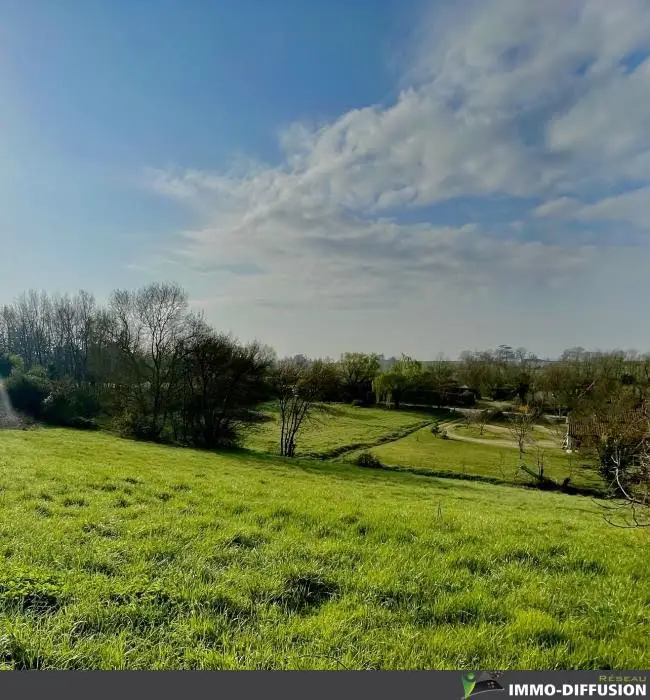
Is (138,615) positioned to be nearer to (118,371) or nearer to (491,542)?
(491,542)

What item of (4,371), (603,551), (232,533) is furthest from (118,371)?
(603,551)

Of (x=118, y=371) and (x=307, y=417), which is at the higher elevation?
(x=118, y=371)

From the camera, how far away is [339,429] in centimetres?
5431

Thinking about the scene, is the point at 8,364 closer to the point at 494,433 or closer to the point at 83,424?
the point at 83,424

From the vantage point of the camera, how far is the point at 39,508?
20.9 ft

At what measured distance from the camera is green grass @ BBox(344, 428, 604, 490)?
34750 mm

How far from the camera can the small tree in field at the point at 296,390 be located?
34688mm

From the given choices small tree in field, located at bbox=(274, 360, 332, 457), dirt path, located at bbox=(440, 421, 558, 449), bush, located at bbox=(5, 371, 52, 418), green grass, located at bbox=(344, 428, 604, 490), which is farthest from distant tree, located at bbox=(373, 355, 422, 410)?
bush, located at bbox=(5, 371, 52, 418)

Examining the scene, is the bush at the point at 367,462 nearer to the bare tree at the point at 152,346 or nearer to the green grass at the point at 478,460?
the green grass at the point at 478,460

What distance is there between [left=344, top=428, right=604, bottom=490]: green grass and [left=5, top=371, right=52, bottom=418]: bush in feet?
88.4

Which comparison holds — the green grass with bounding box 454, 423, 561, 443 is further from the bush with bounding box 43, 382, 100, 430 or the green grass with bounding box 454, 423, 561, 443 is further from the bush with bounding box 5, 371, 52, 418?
the bush with bounding box 5, 371, 52, 418

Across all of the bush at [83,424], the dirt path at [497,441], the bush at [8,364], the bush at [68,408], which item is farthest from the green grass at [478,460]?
the bush at [8,364]

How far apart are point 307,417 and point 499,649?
33768mm

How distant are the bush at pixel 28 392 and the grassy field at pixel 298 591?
34945 mm
